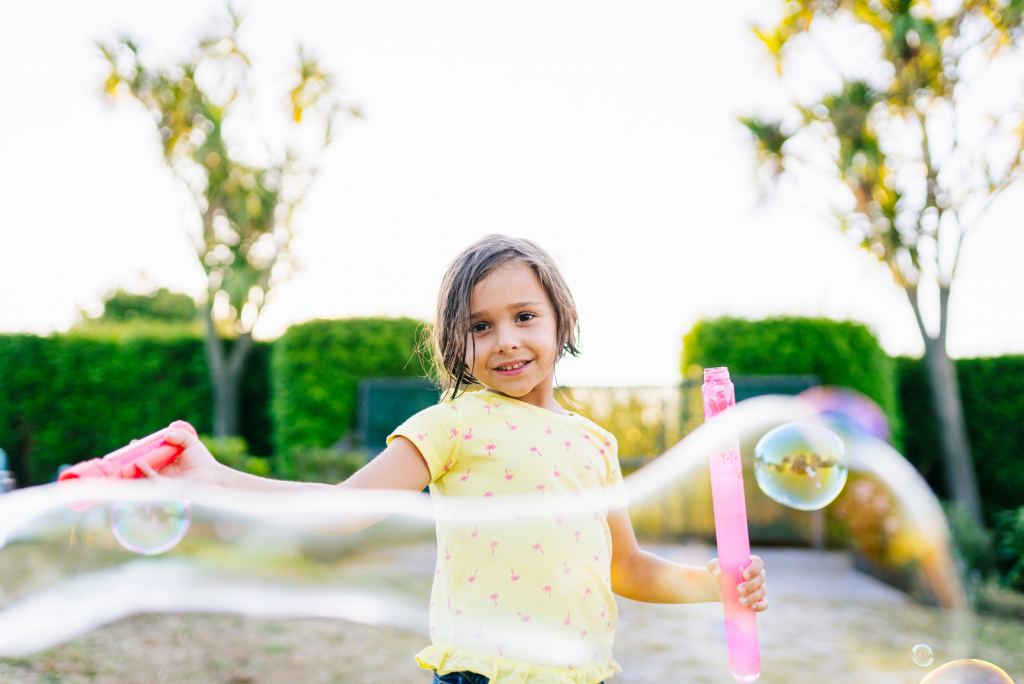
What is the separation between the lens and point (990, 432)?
737 cm

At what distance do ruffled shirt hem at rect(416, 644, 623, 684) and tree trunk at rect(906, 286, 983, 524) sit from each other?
7202 mm

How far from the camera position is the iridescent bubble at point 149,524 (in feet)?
8.72

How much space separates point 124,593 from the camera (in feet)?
14.8

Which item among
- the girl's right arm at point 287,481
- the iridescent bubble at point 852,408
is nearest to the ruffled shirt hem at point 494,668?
the girl's right arm at point 287,481

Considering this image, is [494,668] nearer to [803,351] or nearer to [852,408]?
[803,351]

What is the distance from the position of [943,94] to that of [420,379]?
6306mm

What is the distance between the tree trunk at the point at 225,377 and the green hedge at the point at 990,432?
8.31m

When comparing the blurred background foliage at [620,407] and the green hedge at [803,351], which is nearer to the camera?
the blurred background foliage at [620,407]

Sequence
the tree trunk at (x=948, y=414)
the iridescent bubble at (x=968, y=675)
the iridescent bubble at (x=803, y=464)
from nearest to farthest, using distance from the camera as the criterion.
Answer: the iridescent bubble at (x=968, y=675), the iridescent bubble at (x=803, y=464), the tree trunk at (x=948, y=414)

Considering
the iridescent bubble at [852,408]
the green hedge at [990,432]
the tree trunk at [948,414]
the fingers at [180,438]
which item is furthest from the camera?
the green hedge at [990,432]

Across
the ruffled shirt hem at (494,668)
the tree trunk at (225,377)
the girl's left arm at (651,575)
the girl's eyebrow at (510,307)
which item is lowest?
the ruffled shirt hem at (494,668)

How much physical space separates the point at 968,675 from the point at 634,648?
8.32 feet

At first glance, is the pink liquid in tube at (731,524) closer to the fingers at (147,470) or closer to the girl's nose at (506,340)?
the girl's nose at (506,340)

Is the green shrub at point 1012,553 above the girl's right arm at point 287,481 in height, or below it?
below
